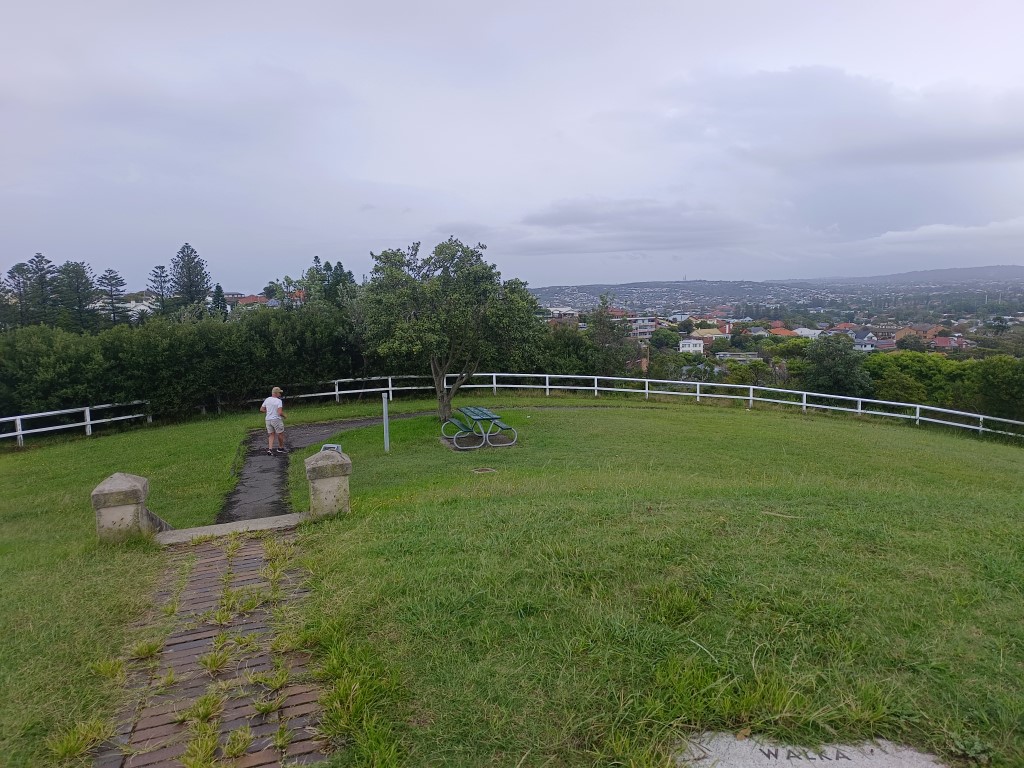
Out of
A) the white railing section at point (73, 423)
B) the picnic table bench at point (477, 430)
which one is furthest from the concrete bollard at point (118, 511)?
the white railing section at point (73, 423)

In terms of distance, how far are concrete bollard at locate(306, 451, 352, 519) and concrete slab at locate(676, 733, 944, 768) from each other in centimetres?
420

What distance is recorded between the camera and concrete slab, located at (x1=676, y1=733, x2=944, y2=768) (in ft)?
8.67

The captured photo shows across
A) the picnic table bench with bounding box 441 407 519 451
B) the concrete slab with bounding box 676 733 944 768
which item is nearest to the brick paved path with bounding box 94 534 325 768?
the concrete slab with bounding box 676 733 944 768

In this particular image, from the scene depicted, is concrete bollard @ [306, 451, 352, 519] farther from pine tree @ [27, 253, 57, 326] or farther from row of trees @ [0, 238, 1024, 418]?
pine tree @ [27, 253, 57, 326]

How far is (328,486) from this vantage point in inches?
241

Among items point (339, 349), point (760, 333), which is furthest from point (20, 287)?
point (760, 333)

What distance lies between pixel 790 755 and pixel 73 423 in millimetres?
16863

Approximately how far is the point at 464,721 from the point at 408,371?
1778 centimetres

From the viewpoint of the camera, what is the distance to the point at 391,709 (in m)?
3.03

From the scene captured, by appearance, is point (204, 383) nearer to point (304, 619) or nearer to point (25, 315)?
point (304, 619)

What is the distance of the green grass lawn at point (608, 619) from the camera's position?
2873 millimetres

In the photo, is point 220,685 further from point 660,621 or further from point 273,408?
point 273,408

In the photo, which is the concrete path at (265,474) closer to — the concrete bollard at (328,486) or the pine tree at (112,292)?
the concrete bollard at (328,486)

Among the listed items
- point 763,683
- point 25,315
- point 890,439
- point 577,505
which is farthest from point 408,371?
point 25,315
